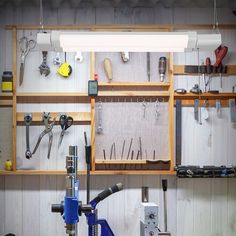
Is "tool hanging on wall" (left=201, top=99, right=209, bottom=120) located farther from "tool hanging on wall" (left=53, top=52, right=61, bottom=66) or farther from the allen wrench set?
"tool hanging on wall" (left=53, top=52, right=61, bottom=66)

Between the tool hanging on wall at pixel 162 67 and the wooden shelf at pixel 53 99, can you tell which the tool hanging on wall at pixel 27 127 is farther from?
the tool hanging on wall at pixel 162 67

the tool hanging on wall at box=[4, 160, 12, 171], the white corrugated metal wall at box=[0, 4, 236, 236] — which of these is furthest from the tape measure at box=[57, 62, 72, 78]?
the tool hanging on wall at box=[4, 160, 12, 171]

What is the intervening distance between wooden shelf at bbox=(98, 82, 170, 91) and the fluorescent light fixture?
3.23 ft

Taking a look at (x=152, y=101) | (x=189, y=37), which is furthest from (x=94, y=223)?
(x=189, y=37)

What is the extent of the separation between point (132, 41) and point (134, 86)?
121cm

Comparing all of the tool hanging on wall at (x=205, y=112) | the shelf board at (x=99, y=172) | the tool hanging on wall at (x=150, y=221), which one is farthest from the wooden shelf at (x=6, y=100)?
the tool hanging on wall at (x=205, y=112)

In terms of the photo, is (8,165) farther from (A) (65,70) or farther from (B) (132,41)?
(B) (132,41)

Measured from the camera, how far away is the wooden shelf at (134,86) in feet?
11.5

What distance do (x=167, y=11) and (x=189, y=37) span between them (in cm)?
137

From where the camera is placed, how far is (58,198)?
3.60 meters

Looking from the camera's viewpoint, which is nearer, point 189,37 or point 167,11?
point 189,37

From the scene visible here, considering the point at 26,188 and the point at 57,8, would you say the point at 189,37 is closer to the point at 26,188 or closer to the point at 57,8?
the point at 57,8

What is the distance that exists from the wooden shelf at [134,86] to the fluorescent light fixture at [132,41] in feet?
3.23

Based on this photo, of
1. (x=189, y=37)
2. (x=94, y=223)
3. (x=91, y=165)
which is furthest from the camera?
(x=91, y=165)
